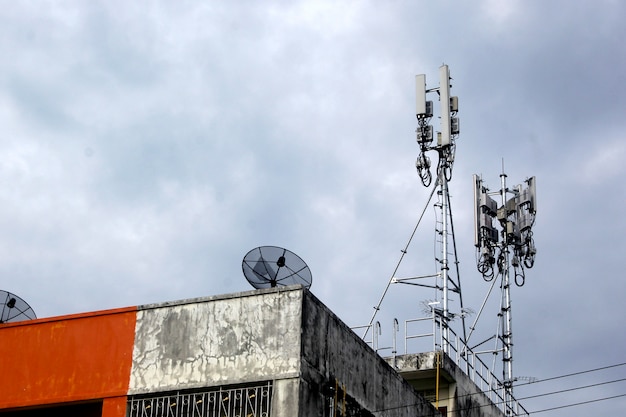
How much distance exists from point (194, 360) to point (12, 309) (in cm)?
773

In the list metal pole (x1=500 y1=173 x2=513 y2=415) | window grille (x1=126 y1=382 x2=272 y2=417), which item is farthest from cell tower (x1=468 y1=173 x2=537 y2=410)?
window grille (x1=126 y1=382 x2=272 y2=417)

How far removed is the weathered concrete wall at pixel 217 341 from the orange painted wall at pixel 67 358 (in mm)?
455

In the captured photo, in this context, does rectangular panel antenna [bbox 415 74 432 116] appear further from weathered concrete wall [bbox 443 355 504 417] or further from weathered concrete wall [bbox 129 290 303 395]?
weathered concrete wall [bbox 129 290 303 395]

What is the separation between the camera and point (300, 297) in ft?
78.6

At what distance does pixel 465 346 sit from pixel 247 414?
1530 cm

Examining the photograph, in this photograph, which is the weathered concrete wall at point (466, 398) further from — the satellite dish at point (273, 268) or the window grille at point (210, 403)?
the window grille at point (210, 403)

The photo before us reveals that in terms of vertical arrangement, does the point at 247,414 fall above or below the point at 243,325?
below

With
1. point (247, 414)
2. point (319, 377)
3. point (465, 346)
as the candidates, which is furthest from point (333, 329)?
point (465, 346)

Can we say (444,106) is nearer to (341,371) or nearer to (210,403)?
(341,371)

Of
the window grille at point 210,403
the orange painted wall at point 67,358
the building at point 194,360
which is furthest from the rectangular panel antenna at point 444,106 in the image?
the window grille at point 210,403

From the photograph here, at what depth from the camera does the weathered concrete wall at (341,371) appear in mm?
23781

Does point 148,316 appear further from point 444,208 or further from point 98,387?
point 444,208

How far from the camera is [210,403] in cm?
2372

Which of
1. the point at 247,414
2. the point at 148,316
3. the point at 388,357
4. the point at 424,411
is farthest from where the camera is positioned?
the point at 388,357
